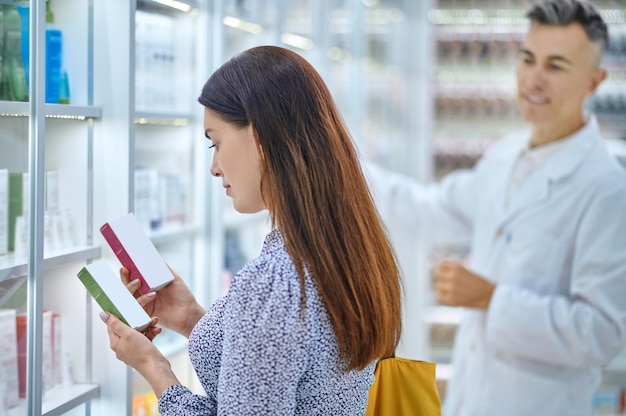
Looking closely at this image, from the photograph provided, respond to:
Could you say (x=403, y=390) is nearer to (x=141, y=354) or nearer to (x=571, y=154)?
(x=141, y=354)

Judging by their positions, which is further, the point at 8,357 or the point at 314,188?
the point at 8,357

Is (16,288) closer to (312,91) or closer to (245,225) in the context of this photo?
(312,91)

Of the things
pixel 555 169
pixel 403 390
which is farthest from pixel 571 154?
pixel 403 390

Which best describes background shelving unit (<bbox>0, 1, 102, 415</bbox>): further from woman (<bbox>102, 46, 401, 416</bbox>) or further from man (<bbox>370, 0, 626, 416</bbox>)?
man (<bbox>370, 0, 626, 416</bbox>)

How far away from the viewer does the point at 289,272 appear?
4.67 ft

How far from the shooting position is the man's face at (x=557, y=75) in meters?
2.98

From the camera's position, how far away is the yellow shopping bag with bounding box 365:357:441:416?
5.72 feet

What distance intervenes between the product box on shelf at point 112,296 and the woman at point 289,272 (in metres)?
0.08

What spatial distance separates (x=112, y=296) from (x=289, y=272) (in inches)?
17.0

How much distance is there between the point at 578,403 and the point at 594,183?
0.78 metres

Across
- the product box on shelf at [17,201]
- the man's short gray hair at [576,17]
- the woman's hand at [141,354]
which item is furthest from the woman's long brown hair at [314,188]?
the man's short gray hair at [576,17]

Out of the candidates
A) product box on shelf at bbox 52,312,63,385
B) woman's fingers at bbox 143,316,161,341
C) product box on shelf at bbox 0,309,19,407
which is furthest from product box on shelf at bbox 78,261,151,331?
product box on shelf at bbox 52,312,63,385

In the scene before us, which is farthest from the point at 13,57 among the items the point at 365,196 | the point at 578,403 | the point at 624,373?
the point at 624,373

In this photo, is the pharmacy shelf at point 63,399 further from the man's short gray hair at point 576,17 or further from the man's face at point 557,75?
the man's short gray hair at point 576,17
